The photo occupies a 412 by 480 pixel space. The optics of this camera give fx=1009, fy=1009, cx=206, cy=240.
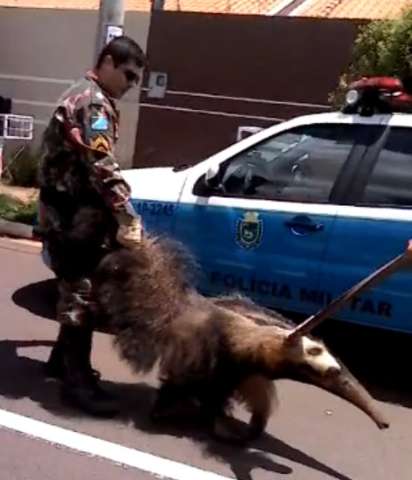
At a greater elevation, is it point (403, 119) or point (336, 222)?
point (403, 119)

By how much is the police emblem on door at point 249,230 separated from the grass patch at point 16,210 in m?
4.94

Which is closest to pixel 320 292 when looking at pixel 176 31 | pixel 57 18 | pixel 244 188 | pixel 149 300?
pixel 244 188

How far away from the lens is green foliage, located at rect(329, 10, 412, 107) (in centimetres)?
955

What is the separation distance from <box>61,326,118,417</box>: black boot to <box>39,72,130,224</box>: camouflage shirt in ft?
2.40

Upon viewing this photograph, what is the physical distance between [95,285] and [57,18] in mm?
10612

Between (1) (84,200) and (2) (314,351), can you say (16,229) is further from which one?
(2) (314,351)

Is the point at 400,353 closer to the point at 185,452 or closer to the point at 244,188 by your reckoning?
the point at 244,188

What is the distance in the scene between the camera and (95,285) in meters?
5.28

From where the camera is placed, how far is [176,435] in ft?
16.6

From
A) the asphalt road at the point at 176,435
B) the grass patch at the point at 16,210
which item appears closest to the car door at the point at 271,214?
the asphalt road at the point at 176,435

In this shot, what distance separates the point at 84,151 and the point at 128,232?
466mm

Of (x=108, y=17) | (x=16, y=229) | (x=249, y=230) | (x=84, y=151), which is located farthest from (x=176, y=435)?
(x=108, y=17)

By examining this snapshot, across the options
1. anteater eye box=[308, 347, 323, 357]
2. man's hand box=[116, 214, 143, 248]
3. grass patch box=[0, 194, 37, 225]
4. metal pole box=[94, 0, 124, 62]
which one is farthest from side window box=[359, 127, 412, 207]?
grass patch box=[0, 194, 37, 225]

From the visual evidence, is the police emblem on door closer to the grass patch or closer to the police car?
the police car
